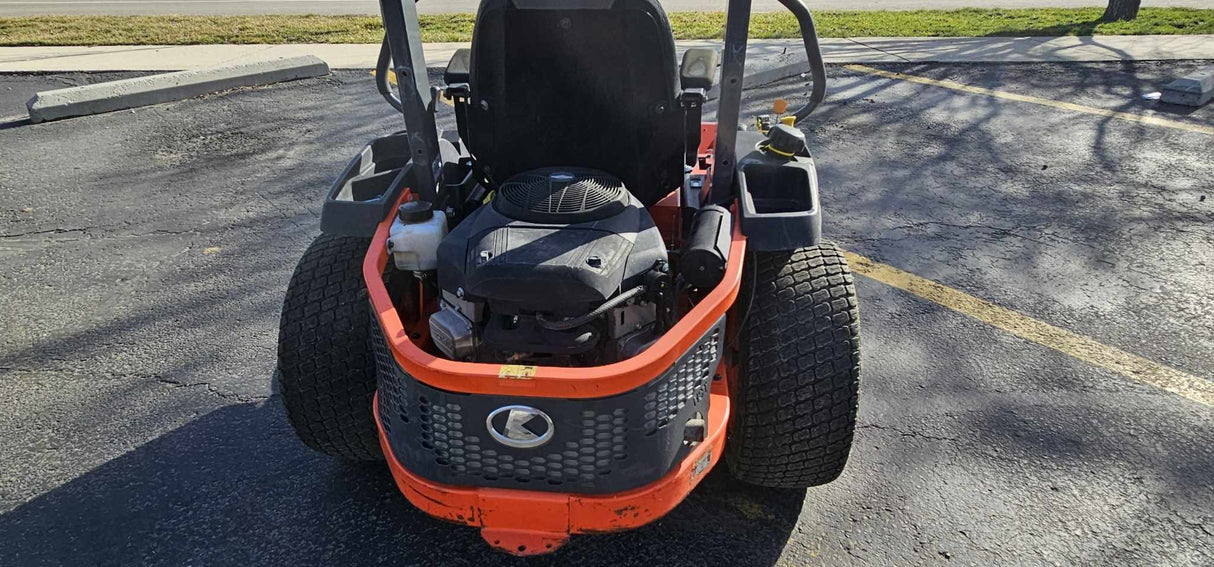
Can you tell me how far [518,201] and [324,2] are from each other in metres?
13.2

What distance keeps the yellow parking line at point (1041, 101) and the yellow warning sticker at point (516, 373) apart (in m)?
6.52

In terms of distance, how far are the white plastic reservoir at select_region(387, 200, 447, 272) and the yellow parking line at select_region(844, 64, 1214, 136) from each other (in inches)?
249

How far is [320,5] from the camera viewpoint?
45.0 ft

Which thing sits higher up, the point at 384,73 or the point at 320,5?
the point at 320,5

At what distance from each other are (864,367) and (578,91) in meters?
1.78

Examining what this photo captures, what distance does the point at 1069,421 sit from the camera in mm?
3172

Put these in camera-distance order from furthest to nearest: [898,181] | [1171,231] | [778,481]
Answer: [898,181]
[1171,231]
[778,481]

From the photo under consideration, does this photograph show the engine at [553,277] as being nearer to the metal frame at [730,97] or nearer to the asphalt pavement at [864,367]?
the metal frame at [730,97]

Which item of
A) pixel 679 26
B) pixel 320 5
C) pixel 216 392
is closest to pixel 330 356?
pixel 216 392

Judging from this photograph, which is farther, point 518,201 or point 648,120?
point 648,120

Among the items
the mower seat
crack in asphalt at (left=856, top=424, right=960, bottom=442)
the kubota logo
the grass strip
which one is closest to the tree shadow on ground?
crack in asphalt at (left=856, top=424, right=960, bottom=442)

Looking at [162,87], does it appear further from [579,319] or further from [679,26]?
[579,319]

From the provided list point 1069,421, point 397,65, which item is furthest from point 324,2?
point 1069,421

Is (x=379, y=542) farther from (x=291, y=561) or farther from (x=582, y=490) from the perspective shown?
(x=582, y=490)
